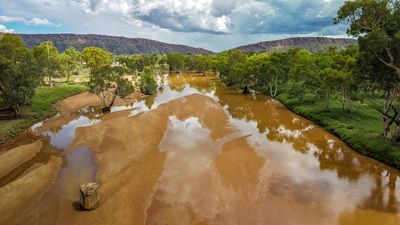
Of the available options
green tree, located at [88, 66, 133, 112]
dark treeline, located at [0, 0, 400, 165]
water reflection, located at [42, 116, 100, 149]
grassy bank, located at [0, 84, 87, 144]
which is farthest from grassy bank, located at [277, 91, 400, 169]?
grassy bank, located at [0, 84, 87, 144]

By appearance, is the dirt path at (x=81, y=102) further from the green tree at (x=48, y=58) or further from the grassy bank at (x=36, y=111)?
the green tree at (x=48, y=58)

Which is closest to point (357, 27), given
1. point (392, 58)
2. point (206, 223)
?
point (392, 58)

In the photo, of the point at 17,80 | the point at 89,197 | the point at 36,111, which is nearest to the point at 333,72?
the point at 89,197

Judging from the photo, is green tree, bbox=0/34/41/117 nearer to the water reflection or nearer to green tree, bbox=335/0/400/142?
the water reflection

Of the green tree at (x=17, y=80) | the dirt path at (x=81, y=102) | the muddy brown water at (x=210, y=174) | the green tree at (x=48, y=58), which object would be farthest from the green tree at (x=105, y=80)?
the green tree at (x=48, y=58)

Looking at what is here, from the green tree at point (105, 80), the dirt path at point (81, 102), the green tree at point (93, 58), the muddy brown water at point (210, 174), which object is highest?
the green tree at point (93, 58)

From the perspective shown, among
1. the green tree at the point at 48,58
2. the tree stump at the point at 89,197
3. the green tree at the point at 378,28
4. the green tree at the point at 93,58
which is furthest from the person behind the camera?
the green tree at the point at 93,58

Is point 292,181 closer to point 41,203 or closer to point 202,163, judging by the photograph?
point 202,163
